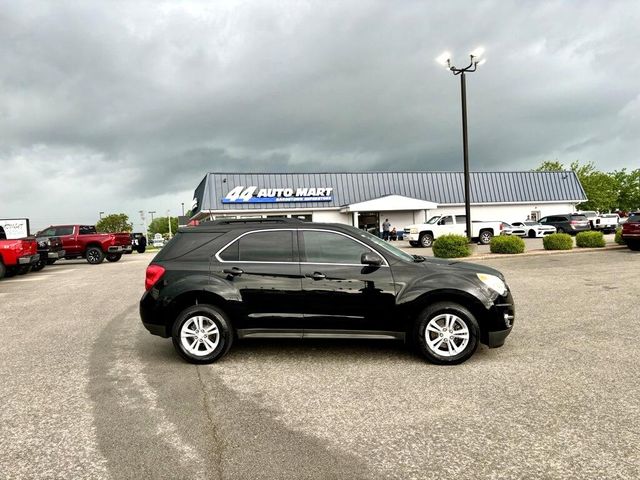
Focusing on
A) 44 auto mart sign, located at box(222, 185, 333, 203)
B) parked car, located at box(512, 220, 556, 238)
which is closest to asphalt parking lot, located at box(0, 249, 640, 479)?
parked car, located at box(512, 220, 556, 238)

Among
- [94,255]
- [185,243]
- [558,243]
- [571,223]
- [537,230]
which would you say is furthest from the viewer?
[537,230]

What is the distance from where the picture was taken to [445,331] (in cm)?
504

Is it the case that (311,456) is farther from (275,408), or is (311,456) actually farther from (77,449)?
(77,449)

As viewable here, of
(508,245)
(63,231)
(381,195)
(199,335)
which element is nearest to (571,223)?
(381,195)

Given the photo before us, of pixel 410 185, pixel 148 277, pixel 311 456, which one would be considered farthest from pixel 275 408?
pixel 410 185

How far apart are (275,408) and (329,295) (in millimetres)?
1513

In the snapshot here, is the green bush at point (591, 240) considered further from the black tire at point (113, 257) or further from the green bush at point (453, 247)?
the black tire at point (113, 257)

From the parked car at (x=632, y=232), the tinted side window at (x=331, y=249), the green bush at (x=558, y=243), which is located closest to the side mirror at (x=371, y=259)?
the tinted side window at (x=331, y=249)

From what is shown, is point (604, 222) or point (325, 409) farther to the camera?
point (604, 222)

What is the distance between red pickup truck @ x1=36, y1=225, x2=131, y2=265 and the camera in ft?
73.8

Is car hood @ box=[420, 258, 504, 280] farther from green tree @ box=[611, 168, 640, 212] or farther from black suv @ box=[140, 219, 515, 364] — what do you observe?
green tree @ box=[611, 168, 640, 212]

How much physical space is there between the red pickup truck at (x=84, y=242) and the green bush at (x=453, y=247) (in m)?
15.5

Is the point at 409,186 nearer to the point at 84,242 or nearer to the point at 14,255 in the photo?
the point at 84,242

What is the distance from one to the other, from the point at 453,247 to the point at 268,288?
13.4 meters
